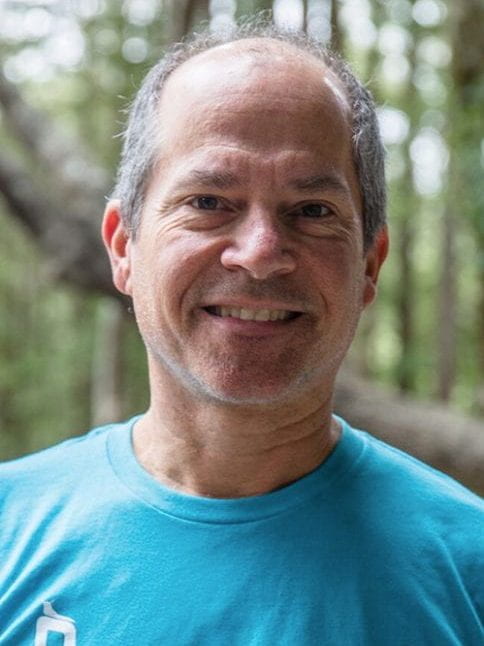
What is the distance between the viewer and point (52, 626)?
5.71 ft

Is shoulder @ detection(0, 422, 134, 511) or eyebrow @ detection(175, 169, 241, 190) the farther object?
shoulder @ detection(0, 422, 134, 511)

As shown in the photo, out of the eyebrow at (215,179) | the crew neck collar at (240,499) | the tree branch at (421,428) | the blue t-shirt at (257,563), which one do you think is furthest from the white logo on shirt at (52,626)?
the tree branch at (421,428)

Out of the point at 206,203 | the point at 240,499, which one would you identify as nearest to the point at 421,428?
the point at 240,499

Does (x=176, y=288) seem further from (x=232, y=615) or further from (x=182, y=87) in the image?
(x=232, y=615)

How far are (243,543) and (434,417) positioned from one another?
4.09 m

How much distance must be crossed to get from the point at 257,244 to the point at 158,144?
34 cm

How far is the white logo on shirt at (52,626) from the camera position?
1.73m

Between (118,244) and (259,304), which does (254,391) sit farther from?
(118,244)

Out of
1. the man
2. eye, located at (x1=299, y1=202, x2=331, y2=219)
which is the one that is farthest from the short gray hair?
eye, located at (x1=299, y1=202, x2=331, y2=219)

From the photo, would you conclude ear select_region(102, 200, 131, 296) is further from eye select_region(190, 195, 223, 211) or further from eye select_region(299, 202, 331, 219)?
eye select_region(299, 202, 331, 219)

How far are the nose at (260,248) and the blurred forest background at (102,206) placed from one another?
0.51 meters

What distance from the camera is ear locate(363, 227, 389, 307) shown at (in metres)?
1.96

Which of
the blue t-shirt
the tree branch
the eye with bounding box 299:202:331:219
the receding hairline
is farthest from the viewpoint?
the tree branch

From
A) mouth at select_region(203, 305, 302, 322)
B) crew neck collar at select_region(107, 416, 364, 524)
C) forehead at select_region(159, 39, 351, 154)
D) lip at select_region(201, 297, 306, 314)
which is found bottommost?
crew neck collar at select_region(107, 416, 364, 524)
